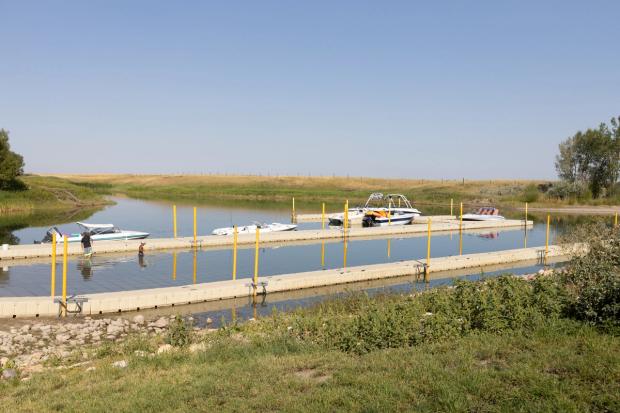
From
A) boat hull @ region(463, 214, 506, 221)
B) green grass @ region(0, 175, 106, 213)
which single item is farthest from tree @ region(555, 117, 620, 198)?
green grass @ region(0, 175, 106, 213)

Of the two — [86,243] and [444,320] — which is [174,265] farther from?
[444,320]

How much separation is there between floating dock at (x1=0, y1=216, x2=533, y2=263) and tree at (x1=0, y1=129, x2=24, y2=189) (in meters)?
40.6

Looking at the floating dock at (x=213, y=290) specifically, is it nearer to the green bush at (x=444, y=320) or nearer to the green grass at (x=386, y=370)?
the green grass at (x=386, y=370)

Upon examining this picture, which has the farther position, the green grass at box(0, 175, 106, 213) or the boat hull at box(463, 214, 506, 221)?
the green grass at box(0, 175, 106, 213)

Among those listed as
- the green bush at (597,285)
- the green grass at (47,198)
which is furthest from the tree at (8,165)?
the green bush at (597,285)

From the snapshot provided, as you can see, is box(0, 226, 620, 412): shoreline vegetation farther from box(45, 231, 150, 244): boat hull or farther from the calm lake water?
box(45, 231, 150, 244): boat hull

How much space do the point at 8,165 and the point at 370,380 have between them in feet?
228

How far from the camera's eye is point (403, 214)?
53625 millimetres

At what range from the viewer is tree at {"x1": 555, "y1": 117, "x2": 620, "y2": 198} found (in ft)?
251

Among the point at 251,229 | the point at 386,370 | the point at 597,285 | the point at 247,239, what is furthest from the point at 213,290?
the point at 251,229

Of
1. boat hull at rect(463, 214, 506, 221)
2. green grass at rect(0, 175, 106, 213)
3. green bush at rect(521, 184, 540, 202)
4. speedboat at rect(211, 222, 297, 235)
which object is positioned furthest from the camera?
green bush at rect(521, 184, 540, 202)

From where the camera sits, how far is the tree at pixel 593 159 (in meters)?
76.6

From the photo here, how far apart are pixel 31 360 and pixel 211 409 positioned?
698 centimetres

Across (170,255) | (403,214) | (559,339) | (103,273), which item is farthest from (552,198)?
(559,339)
